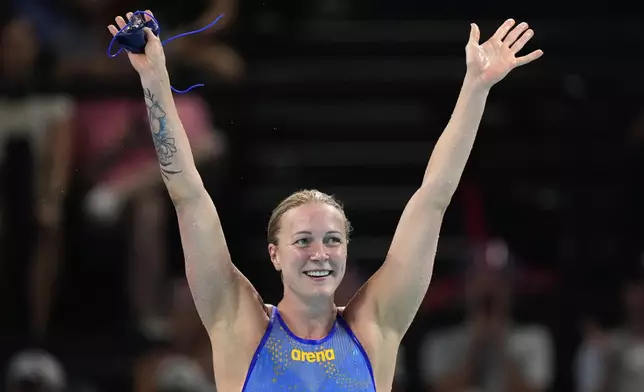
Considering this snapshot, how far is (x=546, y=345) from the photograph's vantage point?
722cm

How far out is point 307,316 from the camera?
13.2ft

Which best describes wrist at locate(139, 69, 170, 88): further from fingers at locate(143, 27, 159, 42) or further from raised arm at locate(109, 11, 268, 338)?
fingers at locate(143, 27, 159, 42)

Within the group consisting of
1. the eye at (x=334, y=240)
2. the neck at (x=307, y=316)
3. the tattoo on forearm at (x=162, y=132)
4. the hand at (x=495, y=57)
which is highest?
the hand at (x=495, y=57)

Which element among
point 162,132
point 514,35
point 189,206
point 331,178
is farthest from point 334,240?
point 331,178

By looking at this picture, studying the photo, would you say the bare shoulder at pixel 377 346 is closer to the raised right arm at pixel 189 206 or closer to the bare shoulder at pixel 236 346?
the bare shoulder at pixel 236 346

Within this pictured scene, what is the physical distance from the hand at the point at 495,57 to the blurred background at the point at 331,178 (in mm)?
2986

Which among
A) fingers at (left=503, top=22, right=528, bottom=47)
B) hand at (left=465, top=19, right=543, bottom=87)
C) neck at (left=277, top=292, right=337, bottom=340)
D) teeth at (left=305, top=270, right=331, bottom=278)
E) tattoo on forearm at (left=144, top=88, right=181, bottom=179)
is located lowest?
neck at (left=277, top=292, right=337, bottom=340)

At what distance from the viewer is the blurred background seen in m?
7.07

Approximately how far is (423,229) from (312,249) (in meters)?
0.45

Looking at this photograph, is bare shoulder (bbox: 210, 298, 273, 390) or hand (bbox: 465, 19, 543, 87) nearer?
bare shoulder (bbox: 210, 298, 273, 390)

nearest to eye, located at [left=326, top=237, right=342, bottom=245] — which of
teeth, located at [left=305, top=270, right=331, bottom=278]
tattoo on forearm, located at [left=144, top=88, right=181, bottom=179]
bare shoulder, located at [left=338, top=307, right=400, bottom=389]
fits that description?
teeth, located at [left=305, top=270, right=331, bottom=278]

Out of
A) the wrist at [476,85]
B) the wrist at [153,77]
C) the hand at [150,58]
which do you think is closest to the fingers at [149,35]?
the hand at [150,58]

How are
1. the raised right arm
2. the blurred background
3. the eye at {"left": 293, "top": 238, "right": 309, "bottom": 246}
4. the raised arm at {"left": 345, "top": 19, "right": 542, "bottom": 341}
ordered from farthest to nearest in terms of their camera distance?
the blurred background
the raised arm at {"left": 345, "top": 19, "right": 542, "bottom": 341}
the eye at {"left": 293, "top": 238, "right": 309, "bottom": 246}
the raised right arm

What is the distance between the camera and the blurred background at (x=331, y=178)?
7.07 metres
